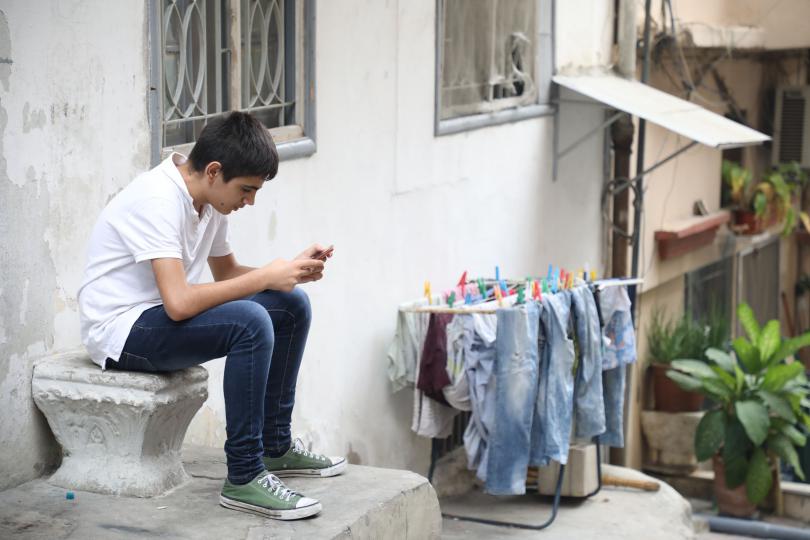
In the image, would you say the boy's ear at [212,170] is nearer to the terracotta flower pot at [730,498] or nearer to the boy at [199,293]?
the boy at [199,293]

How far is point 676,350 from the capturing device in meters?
10.2

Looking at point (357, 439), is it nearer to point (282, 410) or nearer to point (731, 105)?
point (282, 410)

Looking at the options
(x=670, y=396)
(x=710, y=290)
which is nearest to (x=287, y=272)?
(x=670, y=396)

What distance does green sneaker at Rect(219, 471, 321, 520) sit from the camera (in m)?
3.68

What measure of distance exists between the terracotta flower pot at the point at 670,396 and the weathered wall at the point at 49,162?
6729 millimetres

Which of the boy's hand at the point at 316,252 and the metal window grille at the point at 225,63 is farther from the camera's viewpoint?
the metal window grille at the point at 225,63

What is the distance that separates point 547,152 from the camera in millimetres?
8383

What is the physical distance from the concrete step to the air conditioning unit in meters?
9.98

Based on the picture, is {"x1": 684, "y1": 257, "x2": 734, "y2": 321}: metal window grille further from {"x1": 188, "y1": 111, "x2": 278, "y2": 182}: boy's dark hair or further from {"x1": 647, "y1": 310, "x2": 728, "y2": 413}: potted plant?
{"x1": 188, "y1": 111, "x2": 278, "y2": 182}: boy's dark hair

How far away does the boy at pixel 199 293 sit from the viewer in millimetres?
3584

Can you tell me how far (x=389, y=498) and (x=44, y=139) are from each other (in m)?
1.61

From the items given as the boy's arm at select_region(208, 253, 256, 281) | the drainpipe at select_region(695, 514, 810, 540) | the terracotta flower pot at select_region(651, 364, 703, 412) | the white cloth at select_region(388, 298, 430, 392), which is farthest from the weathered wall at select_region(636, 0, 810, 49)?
the boy's arm at select_region(208, 253, 256, 281)

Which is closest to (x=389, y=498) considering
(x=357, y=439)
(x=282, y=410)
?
(x=282, y=410)

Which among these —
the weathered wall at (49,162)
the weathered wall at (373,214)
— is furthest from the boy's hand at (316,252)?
the weathered wall at (373,214)
